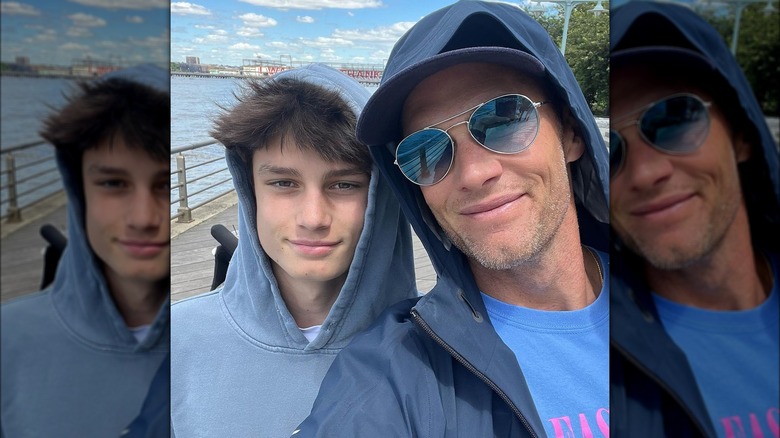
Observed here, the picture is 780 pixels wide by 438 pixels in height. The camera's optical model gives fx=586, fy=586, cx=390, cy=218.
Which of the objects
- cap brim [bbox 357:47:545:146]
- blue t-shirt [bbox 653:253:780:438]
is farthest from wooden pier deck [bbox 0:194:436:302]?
blue t-shirt [bbox 653:253:780:438]

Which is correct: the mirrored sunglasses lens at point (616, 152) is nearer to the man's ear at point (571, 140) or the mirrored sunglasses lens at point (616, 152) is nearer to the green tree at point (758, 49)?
the green tree at point (758, 49)

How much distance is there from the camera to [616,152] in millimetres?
601

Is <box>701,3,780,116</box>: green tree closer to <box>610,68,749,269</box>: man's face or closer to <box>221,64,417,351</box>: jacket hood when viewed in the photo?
<box>610,68,749,269</box>: man's face

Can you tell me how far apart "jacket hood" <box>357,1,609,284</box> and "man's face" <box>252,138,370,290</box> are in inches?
4.1

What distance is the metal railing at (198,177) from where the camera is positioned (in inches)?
45.2

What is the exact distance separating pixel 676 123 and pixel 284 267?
1008 millimetres

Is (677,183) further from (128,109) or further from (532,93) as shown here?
(532,93)

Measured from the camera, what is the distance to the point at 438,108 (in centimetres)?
134

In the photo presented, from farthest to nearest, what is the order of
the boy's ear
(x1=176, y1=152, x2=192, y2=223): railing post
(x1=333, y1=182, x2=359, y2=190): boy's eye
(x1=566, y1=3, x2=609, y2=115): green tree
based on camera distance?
(x1=333, y1=182, x2=359, y2=190): boy's eye < (x1=566, y1=3, x2=609, y2=115): green tree < (x1=176, y1=152, x2=192, y2=223): railing post < the boy's ear

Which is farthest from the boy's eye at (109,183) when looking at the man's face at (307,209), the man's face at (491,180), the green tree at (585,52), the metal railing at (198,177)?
the green tree at (585,52)

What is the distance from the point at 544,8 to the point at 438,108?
0.32 meters

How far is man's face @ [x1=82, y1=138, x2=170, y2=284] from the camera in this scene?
62 centimetres

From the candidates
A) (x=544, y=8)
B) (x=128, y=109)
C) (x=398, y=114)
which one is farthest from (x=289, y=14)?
(x=128, y=109)

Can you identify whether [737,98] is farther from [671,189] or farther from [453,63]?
[453,63]
